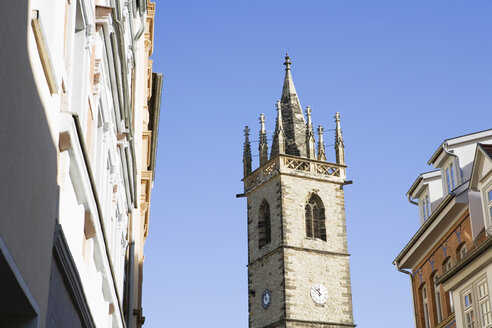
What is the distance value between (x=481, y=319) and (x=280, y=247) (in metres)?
37.1

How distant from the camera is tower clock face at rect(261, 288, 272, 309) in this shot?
56.1 m

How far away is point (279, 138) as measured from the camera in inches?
2406

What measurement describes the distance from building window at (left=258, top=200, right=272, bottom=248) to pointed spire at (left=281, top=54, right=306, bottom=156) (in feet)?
16.5

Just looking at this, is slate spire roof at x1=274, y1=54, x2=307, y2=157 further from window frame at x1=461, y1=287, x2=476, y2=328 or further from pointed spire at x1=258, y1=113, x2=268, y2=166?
window frame at x1=461, y1=287, x2=476, y2=328

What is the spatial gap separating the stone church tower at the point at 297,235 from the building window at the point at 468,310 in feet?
109

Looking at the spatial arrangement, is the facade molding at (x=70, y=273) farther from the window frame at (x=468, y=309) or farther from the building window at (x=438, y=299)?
the building window at (x=438, y=299)

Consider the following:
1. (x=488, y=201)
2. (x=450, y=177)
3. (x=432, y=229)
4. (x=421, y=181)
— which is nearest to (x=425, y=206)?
(x=421, y=181)

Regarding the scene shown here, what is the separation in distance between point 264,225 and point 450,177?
34.9 m

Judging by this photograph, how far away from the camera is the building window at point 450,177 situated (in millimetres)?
25297

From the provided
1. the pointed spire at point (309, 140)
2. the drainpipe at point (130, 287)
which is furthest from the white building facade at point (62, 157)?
the pointed spire at point (309, 140)

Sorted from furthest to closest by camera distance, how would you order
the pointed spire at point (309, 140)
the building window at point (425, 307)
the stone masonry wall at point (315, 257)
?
1. the pointed spire at point (309, 140)
2. the stone masonry wall at point (315, 257)
3. the building window at point (425, 307)

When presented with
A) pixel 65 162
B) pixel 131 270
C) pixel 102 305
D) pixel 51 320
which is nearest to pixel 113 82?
pixel 102 305

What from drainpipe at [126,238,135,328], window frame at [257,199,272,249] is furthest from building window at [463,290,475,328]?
window frame at [257,199,272,249]

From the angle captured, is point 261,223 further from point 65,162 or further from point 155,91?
point 65,162
